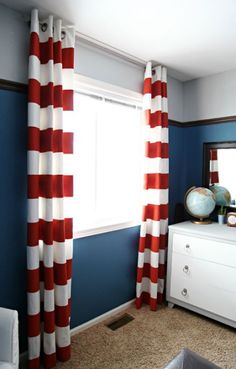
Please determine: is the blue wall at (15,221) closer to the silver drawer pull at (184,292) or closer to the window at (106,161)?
the window at (106,161)

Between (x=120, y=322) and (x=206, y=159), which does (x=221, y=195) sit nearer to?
(x=206, y=159)

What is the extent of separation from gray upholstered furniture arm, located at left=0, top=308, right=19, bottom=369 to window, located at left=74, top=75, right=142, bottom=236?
90 cm

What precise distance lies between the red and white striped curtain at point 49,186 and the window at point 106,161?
1.01 feet

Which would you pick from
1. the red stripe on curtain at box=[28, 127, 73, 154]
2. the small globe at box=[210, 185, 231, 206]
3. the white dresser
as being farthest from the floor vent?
the red stripe on curtain at box=[28, 127, 73, 154]

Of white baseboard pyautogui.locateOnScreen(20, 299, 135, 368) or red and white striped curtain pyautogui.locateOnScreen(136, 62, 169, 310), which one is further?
red and white striped curtain pyautogui.locateOnScreen(136, 62, 169, 310)

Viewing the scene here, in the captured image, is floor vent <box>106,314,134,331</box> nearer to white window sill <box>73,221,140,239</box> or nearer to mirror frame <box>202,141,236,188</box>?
white window sill <box>73,221,140,239</box>

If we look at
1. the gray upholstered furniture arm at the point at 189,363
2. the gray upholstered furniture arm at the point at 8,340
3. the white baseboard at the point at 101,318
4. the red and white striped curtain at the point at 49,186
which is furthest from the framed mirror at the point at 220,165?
the gray upholstered furniture arm at the point at 8,340

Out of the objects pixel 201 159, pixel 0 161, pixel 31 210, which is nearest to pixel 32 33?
pixel 0 161

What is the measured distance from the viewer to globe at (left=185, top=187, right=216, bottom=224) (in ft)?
8.38

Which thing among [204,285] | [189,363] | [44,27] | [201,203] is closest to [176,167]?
[201,203]

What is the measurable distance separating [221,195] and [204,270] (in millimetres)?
836

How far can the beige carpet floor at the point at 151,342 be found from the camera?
5.94 feet

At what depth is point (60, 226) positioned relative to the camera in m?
1.76

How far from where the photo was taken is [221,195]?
270cm
